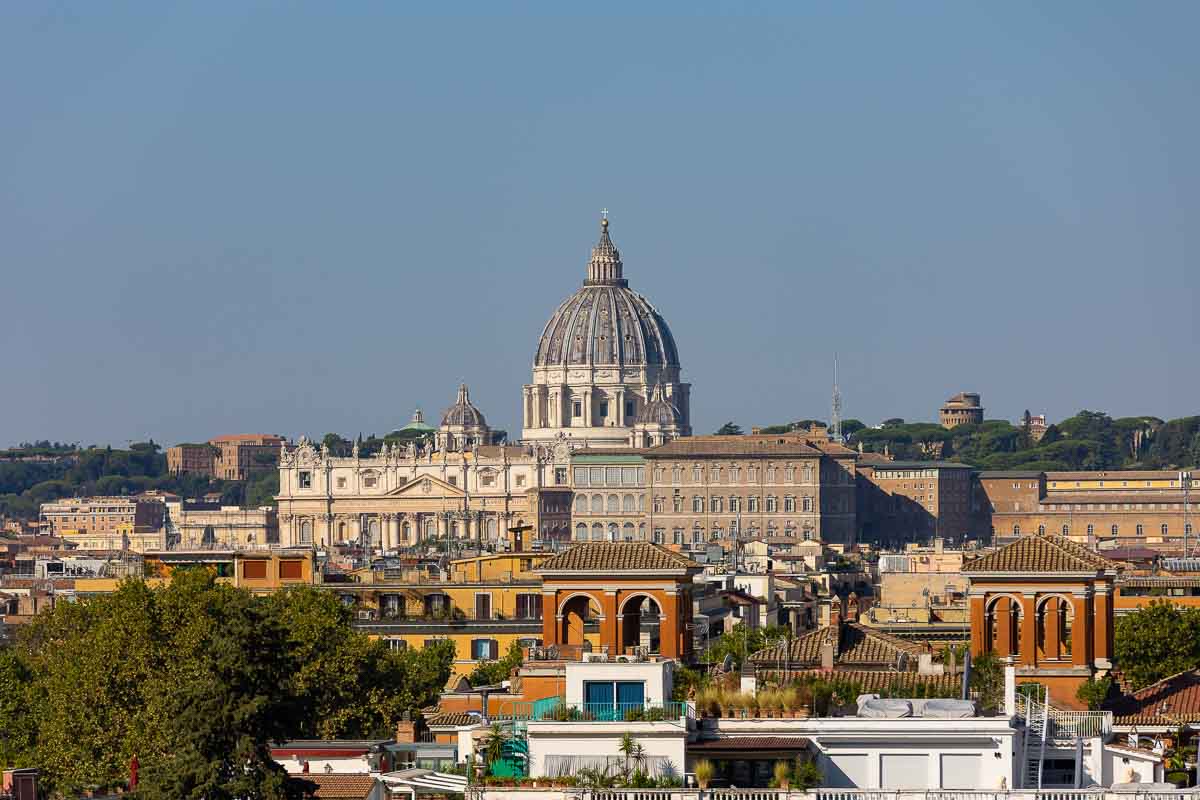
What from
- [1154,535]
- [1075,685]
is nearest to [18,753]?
[1075,685]

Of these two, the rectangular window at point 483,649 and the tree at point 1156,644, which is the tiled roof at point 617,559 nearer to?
the tree at point 1156,644

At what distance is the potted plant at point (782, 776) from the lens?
22.9 meters

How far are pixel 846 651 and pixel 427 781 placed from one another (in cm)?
841

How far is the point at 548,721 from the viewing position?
77.7 feet

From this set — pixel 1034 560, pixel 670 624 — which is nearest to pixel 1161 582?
pixel 1034 560

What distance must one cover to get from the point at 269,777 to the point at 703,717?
3.77m

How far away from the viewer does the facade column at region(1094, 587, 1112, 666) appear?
115ft

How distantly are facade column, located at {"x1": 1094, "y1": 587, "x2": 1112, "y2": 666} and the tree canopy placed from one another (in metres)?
7.55

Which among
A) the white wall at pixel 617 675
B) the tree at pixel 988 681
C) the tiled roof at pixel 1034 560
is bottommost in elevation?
the tree at pixel 988 681

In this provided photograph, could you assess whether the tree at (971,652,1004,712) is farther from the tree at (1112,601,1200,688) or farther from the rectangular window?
the rectangular window

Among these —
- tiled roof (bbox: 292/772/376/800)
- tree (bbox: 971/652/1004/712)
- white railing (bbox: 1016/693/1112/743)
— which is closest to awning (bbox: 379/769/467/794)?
tiled roof (bbox: 292/772/376/800)

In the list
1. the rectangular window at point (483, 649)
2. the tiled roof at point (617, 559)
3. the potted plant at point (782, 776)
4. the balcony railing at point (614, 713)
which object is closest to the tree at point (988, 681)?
the balcony railing at point (614, 713)

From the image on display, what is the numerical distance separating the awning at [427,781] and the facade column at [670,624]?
7.18 m

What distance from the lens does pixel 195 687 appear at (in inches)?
1090
